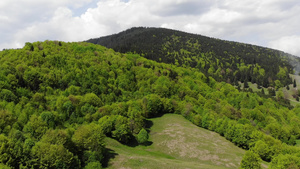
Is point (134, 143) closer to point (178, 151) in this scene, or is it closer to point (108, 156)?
point (178, 151)

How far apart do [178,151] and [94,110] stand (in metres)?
50.1

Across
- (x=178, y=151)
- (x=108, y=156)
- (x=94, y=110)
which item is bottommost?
(x=178, y=151)

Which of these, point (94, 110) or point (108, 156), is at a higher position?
point (94, 110)

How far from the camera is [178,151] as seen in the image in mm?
73188

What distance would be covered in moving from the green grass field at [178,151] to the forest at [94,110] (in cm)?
489

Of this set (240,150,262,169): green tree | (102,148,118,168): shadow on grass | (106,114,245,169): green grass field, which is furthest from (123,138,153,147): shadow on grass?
(240,150,262,169): green tree

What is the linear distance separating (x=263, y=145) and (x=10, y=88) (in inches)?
4944

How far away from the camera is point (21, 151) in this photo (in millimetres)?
46625

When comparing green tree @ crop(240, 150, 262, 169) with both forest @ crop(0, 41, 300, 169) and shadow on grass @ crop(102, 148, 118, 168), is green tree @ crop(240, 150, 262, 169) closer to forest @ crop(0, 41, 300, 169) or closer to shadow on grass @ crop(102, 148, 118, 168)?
forest @ crop(0, 41, 300, 169)

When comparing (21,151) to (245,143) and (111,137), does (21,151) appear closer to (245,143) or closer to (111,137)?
(111,137)

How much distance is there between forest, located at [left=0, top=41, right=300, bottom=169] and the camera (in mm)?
49875

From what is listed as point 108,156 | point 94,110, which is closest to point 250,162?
point 108,156

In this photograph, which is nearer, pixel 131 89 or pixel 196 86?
pixel 131 89

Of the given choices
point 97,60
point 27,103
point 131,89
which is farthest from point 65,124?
point 97,60
